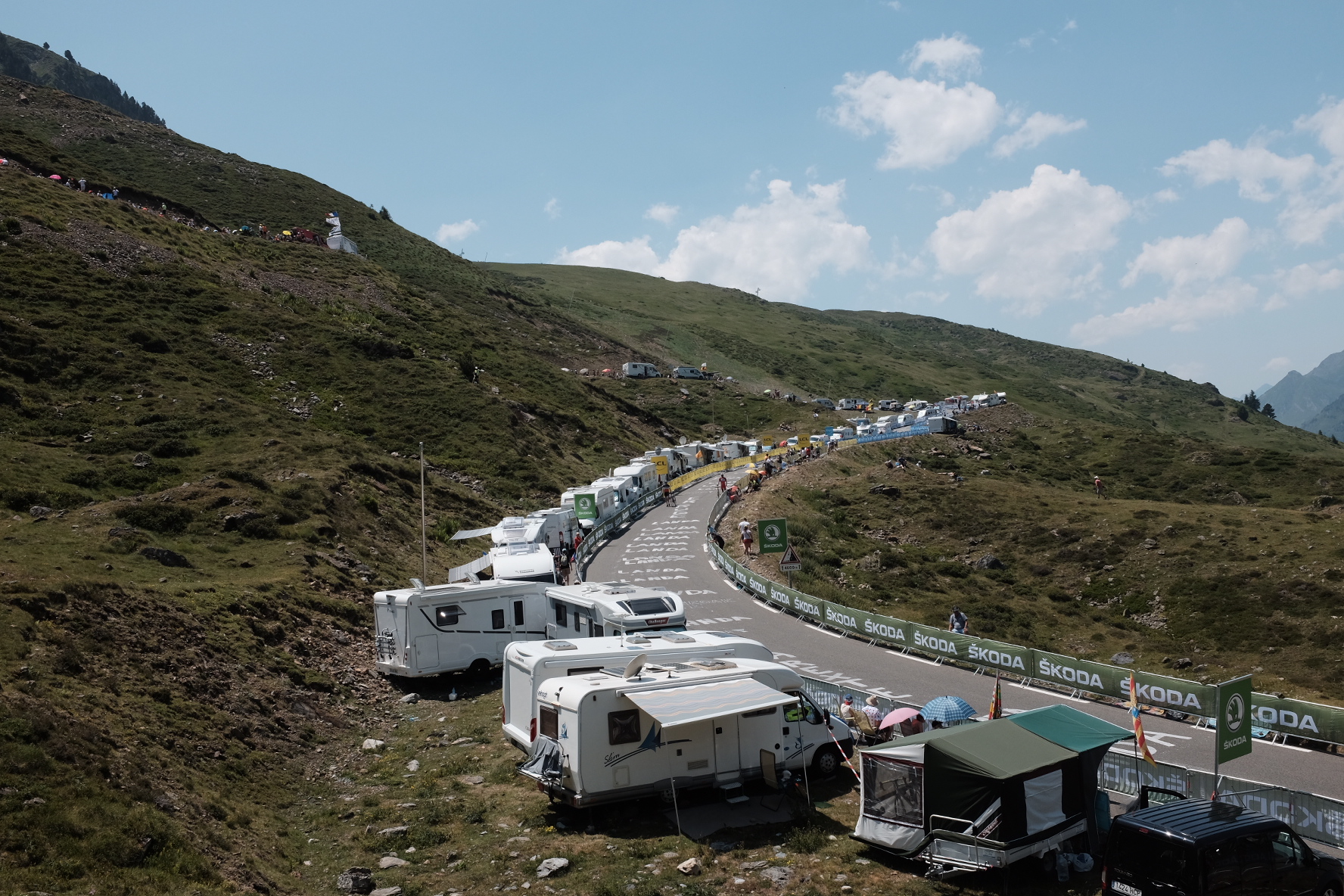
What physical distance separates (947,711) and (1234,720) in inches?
161

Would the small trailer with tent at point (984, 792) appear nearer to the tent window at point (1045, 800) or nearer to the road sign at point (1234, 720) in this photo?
the tent window at point (1045, 800)

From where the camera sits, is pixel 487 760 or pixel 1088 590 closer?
pixel 487 760

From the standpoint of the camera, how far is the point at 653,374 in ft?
378

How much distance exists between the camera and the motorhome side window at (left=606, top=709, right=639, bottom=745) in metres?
12.5

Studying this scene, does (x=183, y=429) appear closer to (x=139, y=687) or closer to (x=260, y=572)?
(x=260, y=572)

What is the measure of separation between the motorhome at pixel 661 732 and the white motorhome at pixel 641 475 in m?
39.4

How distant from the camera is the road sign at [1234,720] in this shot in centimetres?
1207

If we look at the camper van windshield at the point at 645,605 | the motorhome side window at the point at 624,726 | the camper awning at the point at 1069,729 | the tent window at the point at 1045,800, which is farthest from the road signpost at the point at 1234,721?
the camper van windshield at the point at 645,605

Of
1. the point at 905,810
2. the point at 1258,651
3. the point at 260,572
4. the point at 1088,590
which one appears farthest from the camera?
the point at 1088,590

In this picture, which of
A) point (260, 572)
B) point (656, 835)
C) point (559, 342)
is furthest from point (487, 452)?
point (559, 342)

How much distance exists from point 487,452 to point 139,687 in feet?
129

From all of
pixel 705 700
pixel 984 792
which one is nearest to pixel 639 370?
pixel 705 700

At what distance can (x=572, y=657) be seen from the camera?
48.0 ft

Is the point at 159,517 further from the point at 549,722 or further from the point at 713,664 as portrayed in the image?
the point at 713,664
